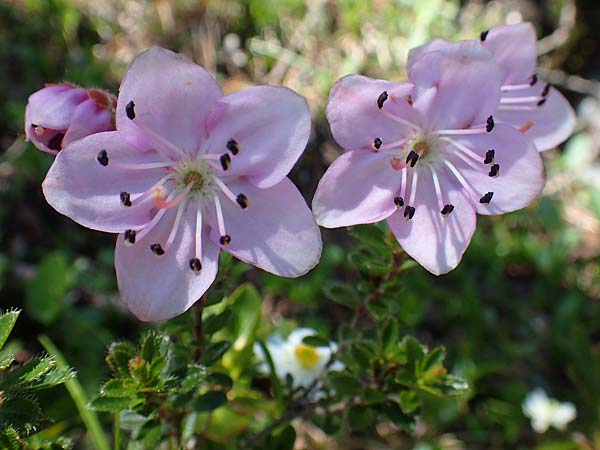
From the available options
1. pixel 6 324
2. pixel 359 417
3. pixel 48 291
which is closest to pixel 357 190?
pixel 359 417

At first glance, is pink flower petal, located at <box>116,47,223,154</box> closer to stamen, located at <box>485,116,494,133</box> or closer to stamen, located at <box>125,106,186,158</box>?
stamen, located at <box>125,106,186,158</box>

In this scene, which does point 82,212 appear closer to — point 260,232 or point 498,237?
point 260,232

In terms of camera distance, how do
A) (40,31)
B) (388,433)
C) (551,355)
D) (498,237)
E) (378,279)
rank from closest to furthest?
(378,279) → (388,433) → (551,355) → (498,237) → (40,31)

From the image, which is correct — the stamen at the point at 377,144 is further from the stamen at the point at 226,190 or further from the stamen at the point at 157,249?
the stamen at the point at 157,249

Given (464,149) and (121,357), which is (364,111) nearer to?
(464,149)

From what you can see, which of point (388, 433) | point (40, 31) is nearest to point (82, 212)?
point (388, 433)

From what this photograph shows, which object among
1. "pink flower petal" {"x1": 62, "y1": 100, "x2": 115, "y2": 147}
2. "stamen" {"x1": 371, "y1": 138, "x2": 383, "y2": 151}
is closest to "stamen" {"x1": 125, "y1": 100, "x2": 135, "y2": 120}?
"pink flower petal" {"x1": 62, "y1": 100, "x2": 115, "y2": 147}

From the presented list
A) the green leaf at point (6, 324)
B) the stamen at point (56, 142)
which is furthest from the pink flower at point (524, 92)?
the green leaf at point (6, 324)
